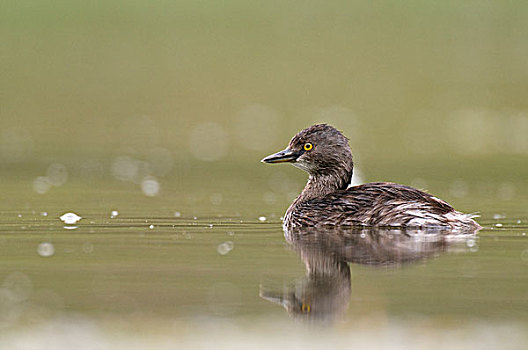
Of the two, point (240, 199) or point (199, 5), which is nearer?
point (240, 199)

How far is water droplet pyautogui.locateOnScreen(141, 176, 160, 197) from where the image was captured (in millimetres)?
15328

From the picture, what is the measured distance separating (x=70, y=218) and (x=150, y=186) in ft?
11.2

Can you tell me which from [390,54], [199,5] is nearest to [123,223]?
[390,54]

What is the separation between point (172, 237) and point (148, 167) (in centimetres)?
677

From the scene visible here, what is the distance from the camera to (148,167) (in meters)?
18.3

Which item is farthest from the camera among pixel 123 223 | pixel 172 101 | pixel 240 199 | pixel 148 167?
pixel 172 101

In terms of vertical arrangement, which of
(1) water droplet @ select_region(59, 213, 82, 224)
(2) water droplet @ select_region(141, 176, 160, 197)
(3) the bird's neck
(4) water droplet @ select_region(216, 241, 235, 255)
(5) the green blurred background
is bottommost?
(4) water droplet @ select_region(216, 241, 235, 255)

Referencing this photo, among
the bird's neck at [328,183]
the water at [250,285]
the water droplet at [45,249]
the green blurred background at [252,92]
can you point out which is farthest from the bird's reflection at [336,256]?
the green blurred background at [252,92]

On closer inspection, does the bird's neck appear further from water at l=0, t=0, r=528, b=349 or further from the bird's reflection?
the bird's reflection

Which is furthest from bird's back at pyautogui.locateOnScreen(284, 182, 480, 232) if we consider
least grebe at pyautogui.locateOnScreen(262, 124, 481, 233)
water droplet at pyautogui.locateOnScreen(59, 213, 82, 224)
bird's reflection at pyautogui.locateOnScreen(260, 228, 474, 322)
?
water droplet at pyautogui.locateOnScreen(59, 213, 82, 224)

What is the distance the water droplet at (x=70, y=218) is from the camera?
12.6m

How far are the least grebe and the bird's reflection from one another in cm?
17

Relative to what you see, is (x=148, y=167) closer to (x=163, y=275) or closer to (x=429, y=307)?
(x=163, y=275)

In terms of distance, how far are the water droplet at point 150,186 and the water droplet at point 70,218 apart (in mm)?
2261
